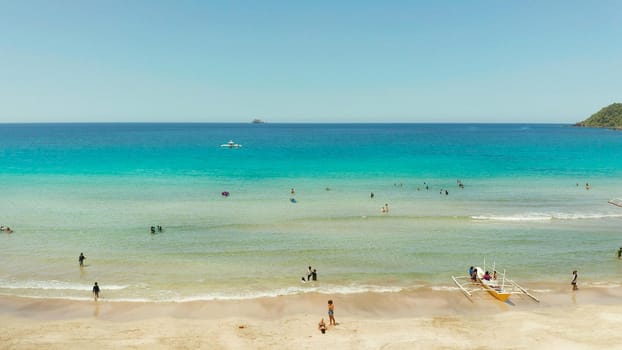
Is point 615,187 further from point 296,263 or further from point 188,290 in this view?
point 188,290

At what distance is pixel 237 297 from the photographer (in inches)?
961

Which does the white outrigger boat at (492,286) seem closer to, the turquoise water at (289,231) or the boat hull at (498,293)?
the boat hull at (498,293)

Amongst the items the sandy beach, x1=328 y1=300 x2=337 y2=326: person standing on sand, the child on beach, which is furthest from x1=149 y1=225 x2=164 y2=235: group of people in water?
the child on beach

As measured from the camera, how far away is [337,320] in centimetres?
2152

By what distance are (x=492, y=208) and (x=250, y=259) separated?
3042 cm

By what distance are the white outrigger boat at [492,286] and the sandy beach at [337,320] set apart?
49 cm

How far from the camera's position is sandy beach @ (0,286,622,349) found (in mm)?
19047

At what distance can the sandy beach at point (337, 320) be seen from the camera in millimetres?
19047

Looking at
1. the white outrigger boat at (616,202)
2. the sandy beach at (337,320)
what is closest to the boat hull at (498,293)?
the sandy beach at (337,320)

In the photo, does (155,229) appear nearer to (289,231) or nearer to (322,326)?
(289,231)

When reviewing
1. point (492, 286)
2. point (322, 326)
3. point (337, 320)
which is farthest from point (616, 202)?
point (322, 326)

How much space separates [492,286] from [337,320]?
1044 centimetres

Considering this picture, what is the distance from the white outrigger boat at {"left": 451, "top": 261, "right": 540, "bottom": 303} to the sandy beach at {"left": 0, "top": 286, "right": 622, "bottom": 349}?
487 millimetres

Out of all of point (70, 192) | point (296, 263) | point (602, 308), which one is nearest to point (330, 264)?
point (296, 263)
